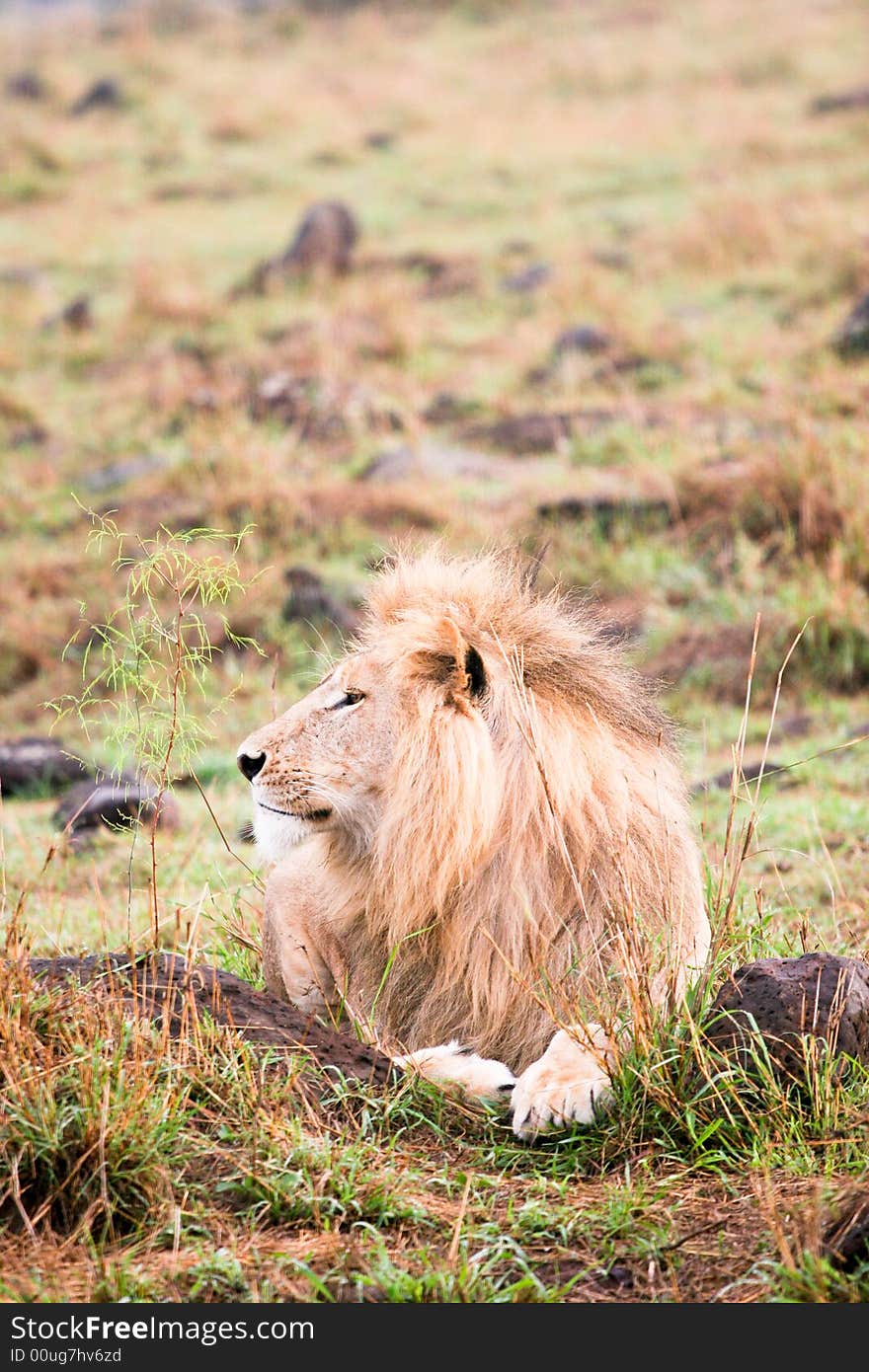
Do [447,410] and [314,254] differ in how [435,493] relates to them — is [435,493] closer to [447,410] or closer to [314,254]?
[447,410]

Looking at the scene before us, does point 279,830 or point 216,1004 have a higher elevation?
point 279,830

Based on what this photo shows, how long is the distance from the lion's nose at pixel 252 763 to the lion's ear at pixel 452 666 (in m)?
0.41

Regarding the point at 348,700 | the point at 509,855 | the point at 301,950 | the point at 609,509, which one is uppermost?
the point at 348,700

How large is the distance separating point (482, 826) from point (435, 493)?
21.9ft

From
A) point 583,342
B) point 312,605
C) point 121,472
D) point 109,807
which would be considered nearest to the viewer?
point 109,807

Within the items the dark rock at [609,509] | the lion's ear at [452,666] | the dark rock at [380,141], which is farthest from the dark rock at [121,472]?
the dark rock at [380,141]

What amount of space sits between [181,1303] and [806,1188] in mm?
1186

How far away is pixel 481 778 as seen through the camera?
358cm

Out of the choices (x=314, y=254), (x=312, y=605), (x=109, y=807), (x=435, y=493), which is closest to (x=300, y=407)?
(x=435, y=493)

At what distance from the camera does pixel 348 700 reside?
3.79m

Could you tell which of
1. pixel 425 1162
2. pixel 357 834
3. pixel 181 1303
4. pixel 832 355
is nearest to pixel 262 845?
pixel 357 834

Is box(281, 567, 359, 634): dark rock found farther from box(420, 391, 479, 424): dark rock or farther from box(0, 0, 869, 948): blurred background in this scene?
box(420, 391, 479, 424): dark rock

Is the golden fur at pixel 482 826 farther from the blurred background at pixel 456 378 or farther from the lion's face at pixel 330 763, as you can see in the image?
the blurred background at pixel 456 378

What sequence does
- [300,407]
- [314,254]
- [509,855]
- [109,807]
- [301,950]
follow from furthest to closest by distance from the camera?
[314,254] < [300,407] < [109,807] < [301,950] < [509,855]
